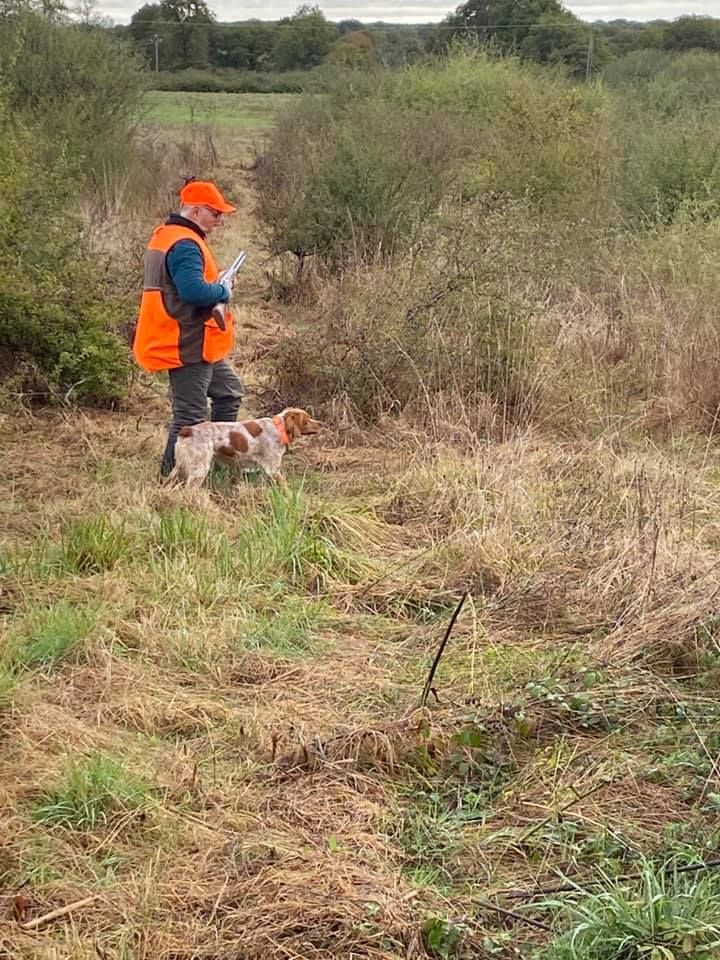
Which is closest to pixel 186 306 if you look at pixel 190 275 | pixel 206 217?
pixel 190 275

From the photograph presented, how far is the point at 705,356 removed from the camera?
23.9ft

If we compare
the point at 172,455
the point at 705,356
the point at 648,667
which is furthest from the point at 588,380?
the point at 648,667

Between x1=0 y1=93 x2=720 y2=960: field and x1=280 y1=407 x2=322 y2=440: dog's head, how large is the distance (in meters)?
0.34

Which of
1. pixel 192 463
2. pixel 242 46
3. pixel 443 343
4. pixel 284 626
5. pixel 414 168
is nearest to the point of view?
pixel 284 626

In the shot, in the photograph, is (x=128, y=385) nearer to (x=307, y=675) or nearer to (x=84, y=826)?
(x=307, y=675)

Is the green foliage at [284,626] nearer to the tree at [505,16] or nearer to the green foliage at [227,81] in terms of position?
the tree at [505,16]

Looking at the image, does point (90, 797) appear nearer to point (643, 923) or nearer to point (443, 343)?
point (643, 923)

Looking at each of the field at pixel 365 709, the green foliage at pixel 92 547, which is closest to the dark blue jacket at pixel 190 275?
the field at pixel 365 709

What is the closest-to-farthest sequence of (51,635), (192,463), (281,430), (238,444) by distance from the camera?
(51,635) < (192,463) < (238,444) < (281,430)

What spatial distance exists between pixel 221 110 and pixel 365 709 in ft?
121

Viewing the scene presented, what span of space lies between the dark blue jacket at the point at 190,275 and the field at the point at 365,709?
1113 millimetres

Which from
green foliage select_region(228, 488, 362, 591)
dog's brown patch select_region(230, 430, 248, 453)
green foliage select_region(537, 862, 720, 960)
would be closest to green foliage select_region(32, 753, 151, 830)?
green foliage select_region(537, 862, 720, 960)

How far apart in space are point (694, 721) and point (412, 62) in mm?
23760

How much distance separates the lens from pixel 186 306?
5680mm
